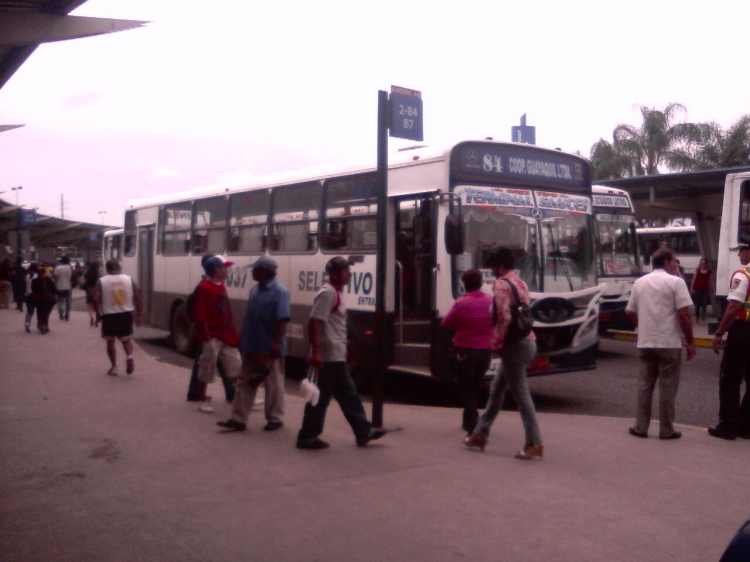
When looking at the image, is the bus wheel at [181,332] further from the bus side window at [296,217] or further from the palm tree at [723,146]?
the palm tree at [723,146]

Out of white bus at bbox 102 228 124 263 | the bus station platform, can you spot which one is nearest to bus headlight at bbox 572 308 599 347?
the bus station platform

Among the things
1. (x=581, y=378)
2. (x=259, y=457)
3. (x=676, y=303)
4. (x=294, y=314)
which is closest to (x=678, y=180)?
(x=581, y=378)

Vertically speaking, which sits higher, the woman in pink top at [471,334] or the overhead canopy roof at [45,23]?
the overhead canopy roof at [45,23]

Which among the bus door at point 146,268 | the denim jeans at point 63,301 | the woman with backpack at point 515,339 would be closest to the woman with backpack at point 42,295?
the bus door at point 146,268

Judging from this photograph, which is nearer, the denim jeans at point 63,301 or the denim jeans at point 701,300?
the denim jeans at point 701,300

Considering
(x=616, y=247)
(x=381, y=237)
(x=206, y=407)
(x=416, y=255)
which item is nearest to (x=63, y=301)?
(x=616, y=247)

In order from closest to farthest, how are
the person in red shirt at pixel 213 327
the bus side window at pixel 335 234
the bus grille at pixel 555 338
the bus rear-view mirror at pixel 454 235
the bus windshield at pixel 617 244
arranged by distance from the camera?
the bus rear-view mirror at pixel 454 235
the person in red shirt at pixel 213 327
the bus grille at pixel 555 338
the bus side window at pixel 335 234
the bus windshield at pixel 617 244

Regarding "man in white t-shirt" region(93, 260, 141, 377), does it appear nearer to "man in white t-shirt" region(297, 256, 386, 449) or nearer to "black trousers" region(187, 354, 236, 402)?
"black trousers" region(187, 354, 236, 402)

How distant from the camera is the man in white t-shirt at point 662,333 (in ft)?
25.1

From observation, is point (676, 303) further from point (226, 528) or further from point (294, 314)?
point (294, 314)

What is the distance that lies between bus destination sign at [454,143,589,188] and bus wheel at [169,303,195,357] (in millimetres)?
7192

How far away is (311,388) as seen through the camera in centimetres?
700

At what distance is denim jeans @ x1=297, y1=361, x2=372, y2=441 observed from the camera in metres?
7.17

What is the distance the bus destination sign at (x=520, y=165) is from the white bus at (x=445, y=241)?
0.01 meters
